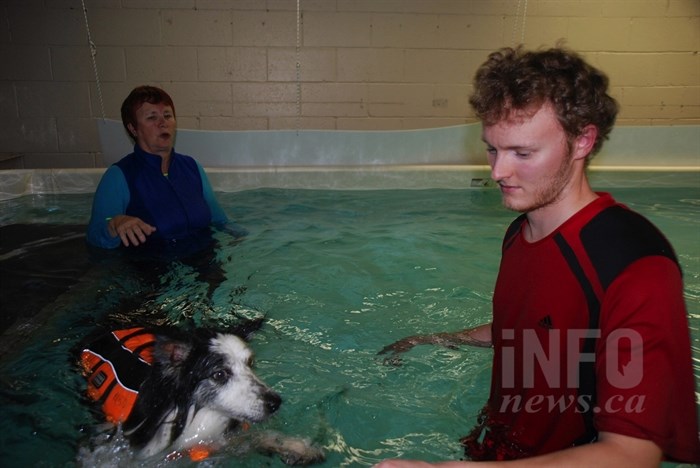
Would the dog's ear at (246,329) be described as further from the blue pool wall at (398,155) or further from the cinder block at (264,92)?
the cinder block at (264,92)

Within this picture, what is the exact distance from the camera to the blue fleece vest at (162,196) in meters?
3.26

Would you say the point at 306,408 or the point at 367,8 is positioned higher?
the point at 367,8

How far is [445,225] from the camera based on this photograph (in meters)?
4.18

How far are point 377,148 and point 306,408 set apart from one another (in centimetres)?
434

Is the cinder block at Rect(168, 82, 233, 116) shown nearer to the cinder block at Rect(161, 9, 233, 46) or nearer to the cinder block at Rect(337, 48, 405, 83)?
the cinder block at Rect(161, 9, 233, 46)

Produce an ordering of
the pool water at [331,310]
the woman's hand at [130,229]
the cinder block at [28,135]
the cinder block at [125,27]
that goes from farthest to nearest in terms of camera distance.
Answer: the cinder block at [28,135], the cinder block at [125,27], the woman's hand at [130,229], the pool water at [331,310]

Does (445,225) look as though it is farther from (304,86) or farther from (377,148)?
(304,86)

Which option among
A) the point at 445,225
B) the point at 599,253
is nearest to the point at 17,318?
the point at 599,253

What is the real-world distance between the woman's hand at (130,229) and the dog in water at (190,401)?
142cm

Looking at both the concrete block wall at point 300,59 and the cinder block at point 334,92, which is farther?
the cinder block at point 334,92

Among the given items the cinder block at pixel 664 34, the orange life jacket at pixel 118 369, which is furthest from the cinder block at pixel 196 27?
the orange life jacket at pixel 118 369

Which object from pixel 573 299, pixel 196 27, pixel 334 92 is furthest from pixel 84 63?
pixel 573 299

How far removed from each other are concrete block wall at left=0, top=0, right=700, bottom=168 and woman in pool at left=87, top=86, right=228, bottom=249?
8.61 feet

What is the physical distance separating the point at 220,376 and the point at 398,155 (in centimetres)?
468
